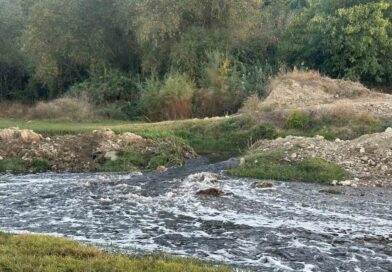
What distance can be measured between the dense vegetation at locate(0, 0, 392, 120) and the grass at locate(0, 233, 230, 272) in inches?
895

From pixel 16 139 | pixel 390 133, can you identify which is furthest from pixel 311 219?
pixel 16 139

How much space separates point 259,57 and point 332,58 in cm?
548

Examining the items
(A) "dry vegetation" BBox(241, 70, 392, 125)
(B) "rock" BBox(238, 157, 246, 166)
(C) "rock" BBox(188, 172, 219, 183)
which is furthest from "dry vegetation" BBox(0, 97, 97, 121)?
(C) "rock" BBox(188, 172, 219, 183)

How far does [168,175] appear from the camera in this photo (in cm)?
1966

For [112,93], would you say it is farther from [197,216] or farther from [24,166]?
[197,216]

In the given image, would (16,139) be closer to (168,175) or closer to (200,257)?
(168,175)

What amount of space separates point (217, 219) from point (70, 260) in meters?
5.22

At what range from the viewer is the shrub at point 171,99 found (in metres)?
32.1

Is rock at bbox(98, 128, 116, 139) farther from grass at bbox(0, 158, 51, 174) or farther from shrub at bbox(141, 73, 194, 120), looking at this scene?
shrub at bbox(141, 73, 194, 120)

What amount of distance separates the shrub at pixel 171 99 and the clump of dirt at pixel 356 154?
418 inches

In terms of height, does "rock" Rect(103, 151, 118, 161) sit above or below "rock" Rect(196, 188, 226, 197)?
below

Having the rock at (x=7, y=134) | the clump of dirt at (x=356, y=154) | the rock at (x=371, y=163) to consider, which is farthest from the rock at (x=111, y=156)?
the rock at (x=371, y=163)

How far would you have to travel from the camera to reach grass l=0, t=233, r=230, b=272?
8656 mm

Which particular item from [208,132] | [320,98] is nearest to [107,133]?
[208,132]
